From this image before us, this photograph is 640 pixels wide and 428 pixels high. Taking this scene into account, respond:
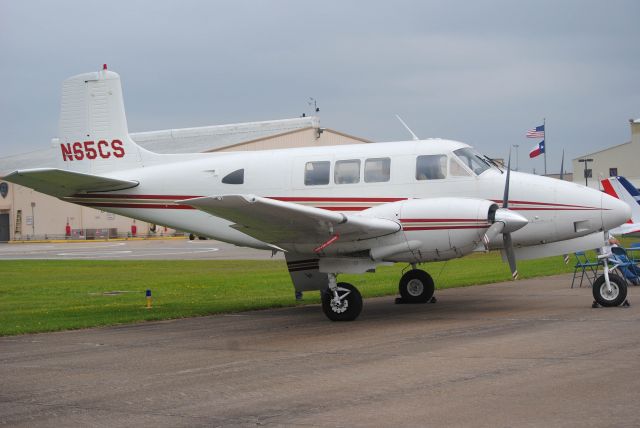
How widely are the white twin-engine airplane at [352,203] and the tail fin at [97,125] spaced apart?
0.17 ft

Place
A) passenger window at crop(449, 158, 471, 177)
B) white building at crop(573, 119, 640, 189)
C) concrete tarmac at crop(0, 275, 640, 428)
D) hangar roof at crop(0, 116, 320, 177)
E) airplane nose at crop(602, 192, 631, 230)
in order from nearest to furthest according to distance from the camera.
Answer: concrete tarmac at crop(0, 275, 640, 428) → airplane nose at crop(602, 192, 631, 230) → passenger window at crop(449, 158, 471, 177) → hangar roof at crop(0, 116, 320, 177) → white building at crop(573, 119, 640, 189)

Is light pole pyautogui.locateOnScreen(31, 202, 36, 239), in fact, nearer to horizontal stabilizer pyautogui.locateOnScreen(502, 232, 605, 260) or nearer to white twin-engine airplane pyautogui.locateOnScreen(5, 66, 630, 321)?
white twin-engine airplane pyautogui.locateOnScreen(5, 66, 630, 321)

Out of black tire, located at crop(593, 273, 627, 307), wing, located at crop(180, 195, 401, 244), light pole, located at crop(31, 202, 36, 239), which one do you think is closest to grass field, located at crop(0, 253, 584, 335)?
wing, located at crop(180, 195, 401, 244)

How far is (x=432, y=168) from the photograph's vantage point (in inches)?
663

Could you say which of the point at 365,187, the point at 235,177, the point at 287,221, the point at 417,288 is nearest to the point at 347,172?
the point at 365,187

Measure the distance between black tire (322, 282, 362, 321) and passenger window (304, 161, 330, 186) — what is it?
7.92ft

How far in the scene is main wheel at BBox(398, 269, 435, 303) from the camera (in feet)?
64.3

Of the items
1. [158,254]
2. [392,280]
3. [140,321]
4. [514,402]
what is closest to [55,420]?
[514,402]

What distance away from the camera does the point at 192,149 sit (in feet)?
230

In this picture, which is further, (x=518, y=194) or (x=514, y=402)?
(x=518, y=194)

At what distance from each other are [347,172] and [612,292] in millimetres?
5729

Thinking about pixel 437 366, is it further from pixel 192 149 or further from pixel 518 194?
pixel 192 149

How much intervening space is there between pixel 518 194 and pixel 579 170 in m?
70.1

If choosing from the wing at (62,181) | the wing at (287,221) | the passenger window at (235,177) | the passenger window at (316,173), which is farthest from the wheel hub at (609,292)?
the wing at (62,181)
